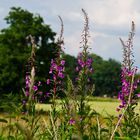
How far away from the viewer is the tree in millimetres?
65438

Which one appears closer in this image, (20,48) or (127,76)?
(127,76)

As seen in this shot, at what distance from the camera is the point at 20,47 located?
224ft

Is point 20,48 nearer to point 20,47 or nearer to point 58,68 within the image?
point 20,47

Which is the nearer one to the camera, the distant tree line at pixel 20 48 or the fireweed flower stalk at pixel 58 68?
the fireweed flower stalk at pixel 58 68

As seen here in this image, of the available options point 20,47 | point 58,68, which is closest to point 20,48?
point 20,47

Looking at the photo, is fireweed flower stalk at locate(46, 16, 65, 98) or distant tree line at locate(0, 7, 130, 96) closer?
fireweed flower stalk at locate(46, 16, 65, 98)

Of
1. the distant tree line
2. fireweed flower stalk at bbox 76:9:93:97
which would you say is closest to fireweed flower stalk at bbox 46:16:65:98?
fireweed flower stalk at bbox 76:9:93:97

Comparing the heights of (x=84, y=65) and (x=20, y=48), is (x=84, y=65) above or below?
below

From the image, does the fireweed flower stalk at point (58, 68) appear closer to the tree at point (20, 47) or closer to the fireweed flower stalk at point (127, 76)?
the fireweed flower stalk at point (127, 76)

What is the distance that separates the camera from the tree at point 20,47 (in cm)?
6544

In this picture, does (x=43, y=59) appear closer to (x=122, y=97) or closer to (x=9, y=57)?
(x=9, y=57)

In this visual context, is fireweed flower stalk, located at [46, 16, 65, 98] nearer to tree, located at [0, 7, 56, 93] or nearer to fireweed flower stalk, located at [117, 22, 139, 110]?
fireweed flower stalk, located at [117, 22, 139, 110]

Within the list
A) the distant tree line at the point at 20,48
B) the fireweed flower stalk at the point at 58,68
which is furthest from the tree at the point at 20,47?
the fireweed flower stalk at the point at 58,68

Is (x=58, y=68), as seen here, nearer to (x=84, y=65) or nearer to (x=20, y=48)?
(x=84, y=65)
